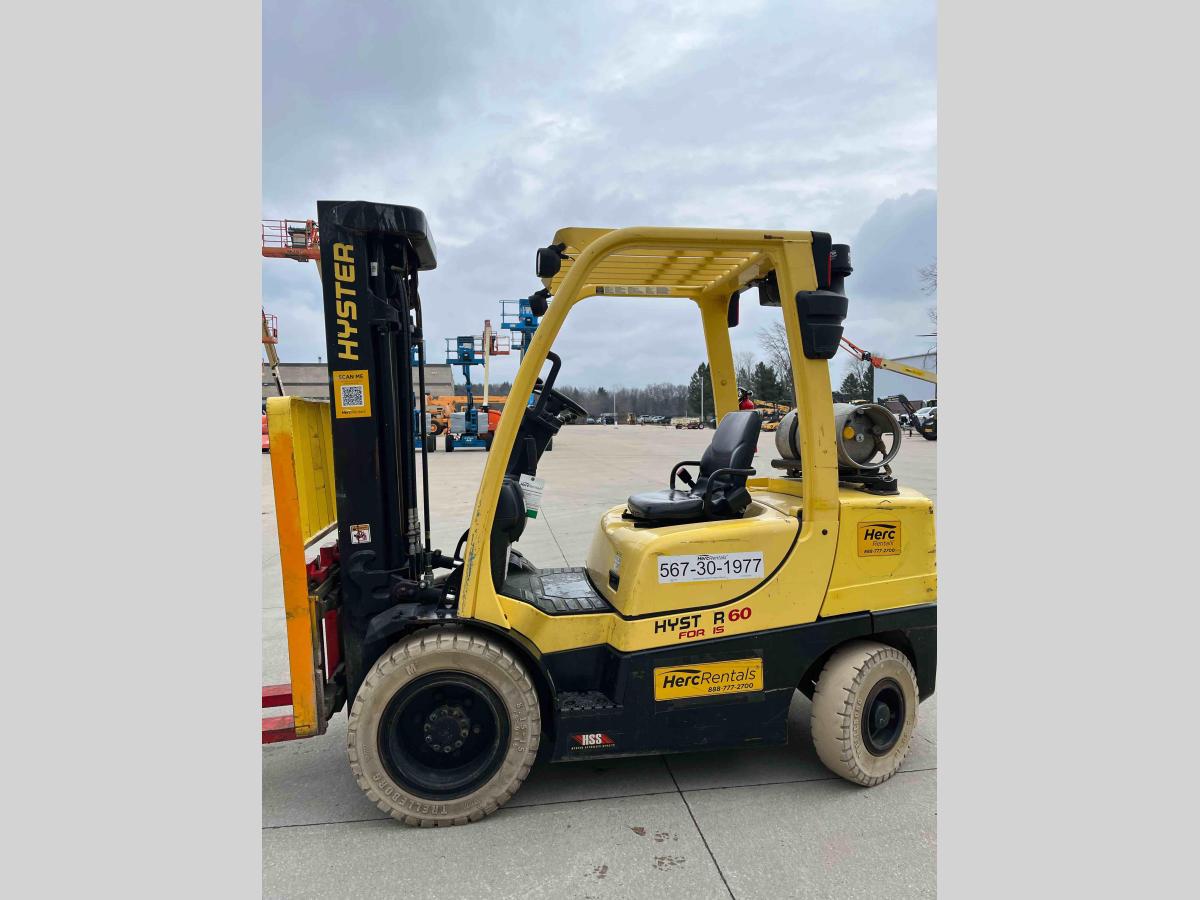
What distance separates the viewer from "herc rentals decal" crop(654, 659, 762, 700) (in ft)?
10.1

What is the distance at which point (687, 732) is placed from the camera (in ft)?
10.3

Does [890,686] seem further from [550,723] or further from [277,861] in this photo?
[277,861]

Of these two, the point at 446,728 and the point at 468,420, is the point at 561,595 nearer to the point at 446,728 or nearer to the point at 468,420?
the point at 446,728

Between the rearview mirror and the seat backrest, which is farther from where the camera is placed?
the seat backrest

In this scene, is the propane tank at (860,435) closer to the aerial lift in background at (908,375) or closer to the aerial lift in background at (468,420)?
the aerial lift in background at (908,375)

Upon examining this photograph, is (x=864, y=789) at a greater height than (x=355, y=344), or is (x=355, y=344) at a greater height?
→ (x=355, y=344)

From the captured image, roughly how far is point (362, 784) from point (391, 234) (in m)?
2.46

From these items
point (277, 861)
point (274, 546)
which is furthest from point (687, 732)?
point (274, 546)

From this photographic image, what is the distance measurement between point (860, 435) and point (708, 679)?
4.90 feet

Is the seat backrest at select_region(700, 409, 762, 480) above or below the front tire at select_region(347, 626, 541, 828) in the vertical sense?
above

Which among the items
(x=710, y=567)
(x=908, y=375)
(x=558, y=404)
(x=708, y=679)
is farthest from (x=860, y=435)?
(x=908, y=375)

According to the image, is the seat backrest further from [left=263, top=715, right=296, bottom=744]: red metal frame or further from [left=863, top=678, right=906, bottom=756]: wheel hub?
[left=263, top=715, right=296, bottom=744]: red metal frame

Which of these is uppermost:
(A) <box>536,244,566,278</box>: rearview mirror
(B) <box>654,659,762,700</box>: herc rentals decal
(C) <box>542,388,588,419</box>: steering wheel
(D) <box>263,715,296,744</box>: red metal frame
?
(A) <box>536,244,566,278</box>: rearview mirror

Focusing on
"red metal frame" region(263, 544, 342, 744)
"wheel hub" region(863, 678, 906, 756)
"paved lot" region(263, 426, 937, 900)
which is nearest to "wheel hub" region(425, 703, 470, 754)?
"paved lot" region(263, 426, 937, 900)
